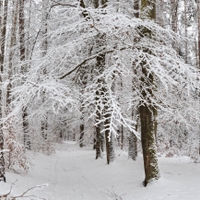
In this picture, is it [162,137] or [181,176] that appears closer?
[181,176]

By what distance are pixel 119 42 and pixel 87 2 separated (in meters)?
7.32

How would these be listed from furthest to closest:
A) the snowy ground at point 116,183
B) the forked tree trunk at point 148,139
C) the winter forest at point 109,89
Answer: the forked tree trunk at point 148,139, the snowy ground at point 116,183, the winter forest at point 109,89

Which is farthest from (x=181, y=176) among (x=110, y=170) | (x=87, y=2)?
(x=87, y=2)

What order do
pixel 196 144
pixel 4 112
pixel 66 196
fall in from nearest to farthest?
pixel 66 196 → pixel 4 112 → pixel 196 144

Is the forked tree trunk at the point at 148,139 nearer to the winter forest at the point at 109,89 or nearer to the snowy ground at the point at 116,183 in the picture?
the winter forest at the point at 109,89

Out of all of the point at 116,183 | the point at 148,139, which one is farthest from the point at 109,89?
the point at 116,183

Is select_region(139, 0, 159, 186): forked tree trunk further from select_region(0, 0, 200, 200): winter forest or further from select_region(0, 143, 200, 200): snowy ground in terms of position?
select_region(0, 143, 200, 200): snowy ground

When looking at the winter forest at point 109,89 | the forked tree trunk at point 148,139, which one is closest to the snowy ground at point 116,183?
the winter forest at point 109,89

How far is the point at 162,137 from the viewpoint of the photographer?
16.4 metres

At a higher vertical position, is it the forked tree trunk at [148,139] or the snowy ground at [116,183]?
the forked tree trunk at [148,139]

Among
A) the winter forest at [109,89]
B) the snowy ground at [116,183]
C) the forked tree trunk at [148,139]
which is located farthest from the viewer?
the forked tree trunk at [148,139]

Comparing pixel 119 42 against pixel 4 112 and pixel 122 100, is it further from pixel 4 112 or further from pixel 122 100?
pixel 4 112

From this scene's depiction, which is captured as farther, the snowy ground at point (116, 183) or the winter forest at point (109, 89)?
the snowy ground at point (116, 183)

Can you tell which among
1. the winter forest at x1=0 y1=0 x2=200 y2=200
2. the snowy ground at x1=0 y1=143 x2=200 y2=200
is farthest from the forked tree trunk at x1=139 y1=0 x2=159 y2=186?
the snowy ground at x1=0 y1=143 x2=200 y2=200
